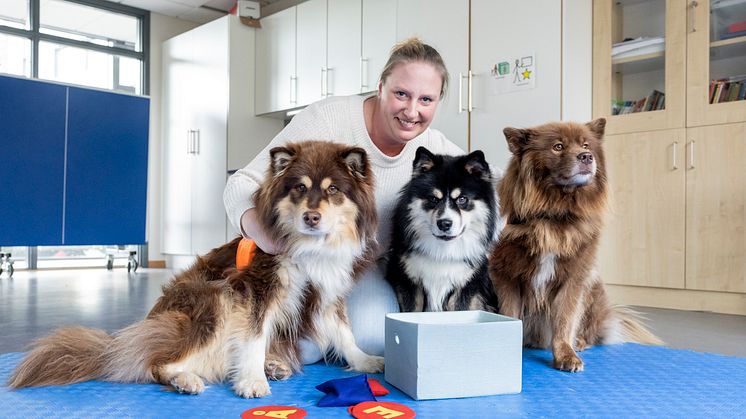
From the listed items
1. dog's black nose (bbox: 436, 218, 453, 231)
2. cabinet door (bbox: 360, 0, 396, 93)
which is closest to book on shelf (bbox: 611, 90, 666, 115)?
cabinet door (bbox: 360, 0, 396, 93)

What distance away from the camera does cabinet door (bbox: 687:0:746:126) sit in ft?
13.5

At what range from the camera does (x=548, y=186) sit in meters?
2.17

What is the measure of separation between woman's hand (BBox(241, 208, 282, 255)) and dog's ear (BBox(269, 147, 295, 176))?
0.19m

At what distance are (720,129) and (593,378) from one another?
9.24 ft

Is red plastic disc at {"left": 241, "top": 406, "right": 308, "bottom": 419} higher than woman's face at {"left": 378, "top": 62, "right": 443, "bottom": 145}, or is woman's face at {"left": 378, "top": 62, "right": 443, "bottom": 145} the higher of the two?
woman's face at {"left": 378, "top": 62, "right": 443, "bottom": 145}

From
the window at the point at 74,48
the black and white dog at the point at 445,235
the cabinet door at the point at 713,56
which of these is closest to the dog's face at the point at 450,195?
the black and white dog at the point at 445,235

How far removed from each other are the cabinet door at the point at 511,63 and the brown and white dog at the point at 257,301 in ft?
9.60

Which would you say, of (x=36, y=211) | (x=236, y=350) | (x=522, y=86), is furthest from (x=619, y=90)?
(x=36, y=211)

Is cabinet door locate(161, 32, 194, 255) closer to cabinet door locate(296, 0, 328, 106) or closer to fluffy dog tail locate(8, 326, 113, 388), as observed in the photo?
cabinet door locate(296, 0, 328, 106)

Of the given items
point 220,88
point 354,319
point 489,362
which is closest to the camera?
point 489,362

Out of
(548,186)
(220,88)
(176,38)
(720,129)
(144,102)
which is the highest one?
(176,38)

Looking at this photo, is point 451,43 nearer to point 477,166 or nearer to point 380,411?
point 477,166

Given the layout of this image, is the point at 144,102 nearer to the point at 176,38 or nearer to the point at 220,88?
the point at 220,88

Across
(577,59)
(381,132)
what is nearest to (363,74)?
(577,59)
